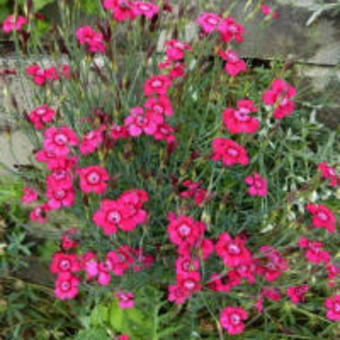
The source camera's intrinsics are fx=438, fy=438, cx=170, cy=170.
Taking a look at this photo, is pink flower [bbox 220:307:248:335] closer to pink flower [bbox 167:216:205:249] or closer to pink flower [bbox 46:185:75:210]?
pink flower [bbox 167:216:205:249]

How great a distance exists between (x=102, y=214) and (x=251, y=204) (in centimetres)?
92

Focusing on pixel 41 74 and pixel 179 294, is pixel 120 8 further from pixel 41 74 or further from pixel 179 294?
pixel 179 294

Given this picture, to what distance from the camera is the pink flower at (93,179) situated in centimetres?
142

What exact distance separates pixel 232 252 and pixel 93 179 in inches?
20.3

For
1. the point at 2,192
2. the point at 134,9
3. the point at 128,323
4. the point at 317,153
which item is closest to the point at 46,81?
the point at 134,9

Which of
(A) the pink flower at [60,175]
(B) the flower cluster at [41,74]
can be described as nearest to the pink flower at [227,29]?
(B) the flower cluster at [41,74]

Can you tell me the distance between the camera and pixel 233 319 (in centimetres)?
156

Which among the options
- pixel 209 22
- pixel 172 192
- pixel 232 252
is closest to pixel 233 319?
pixel 232 252

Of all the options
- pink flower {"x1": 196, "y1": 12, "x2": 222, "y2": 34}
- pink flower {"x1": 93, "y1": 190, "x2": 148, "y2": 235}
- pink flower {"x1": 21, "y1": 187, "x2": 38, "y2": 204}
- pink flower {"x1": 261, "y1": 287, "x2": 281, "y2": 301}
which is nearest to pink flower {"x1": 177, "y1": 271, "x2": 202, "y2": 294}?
pink flower {"x1": 93, "y1": 190, "x2": 148, "y2": 235}

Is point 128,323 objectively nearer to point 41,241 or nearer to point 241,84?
point 41,241

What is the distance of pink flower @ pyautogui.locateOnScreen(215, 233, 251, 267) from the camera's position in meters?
1.39

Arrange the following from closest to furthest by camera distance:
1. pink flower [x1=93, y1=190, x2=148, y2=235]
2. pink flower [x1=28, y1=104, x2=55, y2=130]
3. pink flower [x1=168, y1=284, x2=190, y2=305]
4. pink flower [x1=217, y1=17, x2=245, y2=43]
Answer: pink flower [x1=93, y1=190, x2=148, y2=235], pink flower [x1=168, y1=284, x2=190, y2=305], pink flower [x1=28, y1=104, x2=55, y2=130], pink flower [x1=217, y1=17, x2=245, y2=43]

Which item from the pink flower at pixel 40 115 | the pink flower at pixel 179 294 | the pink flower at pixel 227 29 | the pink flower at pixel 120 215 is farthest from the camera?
the pink flower at pixel 227 29

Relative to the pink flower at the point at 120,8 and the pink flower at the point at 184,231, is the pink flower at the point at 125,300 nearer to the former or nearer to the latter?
the pink flower at the point at 184,231
